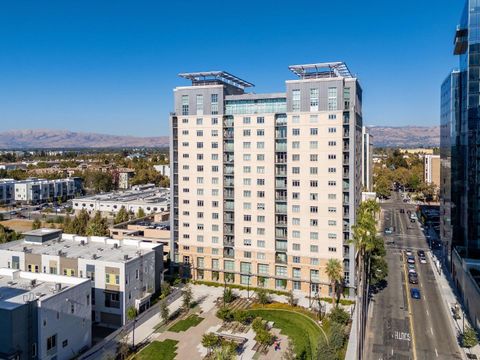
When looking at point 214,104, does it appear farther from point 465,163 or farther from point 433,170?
point 433,170

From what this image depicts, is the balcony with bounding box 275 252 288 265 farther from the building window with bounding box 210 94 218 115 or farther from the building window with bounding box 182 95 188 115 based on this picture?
the building window with bounding box 182 95 188 115

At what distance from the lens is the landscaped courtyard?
1695 inches

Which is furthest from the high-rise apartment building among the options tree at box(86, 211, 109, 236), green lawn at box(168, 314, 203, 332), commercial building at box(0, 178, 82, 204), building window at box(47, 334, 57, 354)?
commercial building at box(0, 178, 82, 204)

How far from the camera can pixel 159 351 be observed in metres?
44.2

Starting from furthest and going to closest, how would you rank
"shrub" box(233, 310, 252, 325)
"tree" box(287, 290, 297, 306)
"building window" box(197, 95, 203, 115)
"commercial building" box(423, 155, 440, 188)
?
"commercial building" box(423, 155, 440, 188)
"building window" box(197, 95, 203, 115)
"tree" box(287, 290, 297, 306)
"shrub" box(233, 310, 252, 325)

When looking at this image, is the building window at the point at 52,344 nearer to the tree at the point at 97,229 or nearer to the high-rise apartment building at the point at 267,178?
the high-rise apartment building at the point at 267,178

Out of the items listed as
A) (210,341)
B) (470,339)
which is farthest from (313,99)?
(210,341)

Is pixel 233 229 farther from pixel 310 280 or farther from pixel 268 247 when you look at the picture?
pixel 310 280

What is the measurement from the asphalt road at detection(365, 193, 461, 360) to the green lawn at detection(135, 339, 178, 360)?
19918 mm

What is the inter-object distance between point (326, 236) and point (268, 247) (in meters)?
8.97

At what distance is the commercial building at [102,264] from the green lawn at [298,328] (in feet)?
48.4

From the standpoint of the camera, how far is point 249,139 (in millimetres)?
63750

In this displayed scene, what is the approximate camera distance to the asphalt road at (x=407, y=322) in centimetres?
4353

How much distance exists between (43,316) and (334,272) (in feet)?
111
